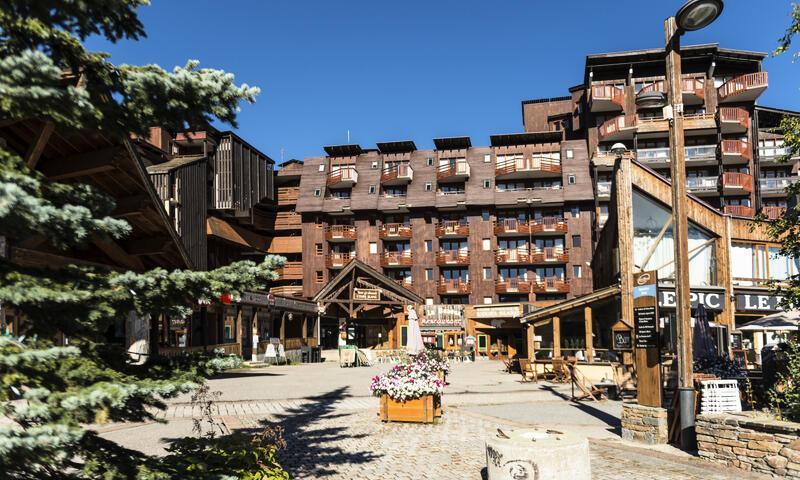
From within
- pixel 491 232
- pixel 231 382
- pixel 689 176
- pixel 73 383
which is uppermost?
pixel 689 176

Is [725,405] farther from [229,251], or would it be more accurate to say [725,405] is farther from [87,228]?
[229,251]

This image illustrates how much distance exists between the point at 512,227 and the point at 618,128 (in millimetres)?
10383

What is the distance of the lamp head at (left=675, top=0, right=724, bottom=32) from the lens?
891cm

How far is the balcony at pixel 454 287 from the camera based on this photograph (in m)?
47.6

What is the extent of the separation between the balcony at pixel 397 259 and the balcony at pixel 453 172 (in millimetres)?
6310

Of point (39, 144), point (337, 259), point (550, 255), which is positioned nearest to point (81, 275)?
point (39, 144)

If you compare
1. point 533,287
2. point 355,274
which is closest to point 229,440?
point 355,274

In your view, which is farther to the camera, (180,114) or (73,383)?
(180,114)

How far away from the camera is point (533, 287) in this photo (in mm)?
46938

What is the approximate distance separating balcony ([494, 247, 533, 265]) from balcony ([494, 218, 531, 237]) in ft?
4.07

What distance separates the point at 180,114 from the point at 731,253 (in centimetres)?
2339

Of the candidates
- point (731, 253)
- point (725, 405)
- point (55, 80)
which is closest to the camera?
point (55, 80)

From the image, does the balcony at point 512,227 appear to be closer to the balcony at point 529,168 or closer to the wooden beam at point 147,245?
the balcony at point 529,168

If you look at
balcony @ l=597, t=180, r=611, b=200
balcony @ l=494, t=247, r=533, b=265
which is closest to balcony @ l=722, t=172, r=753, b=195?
balcony @ l=597, t=180, r=611, b=200
